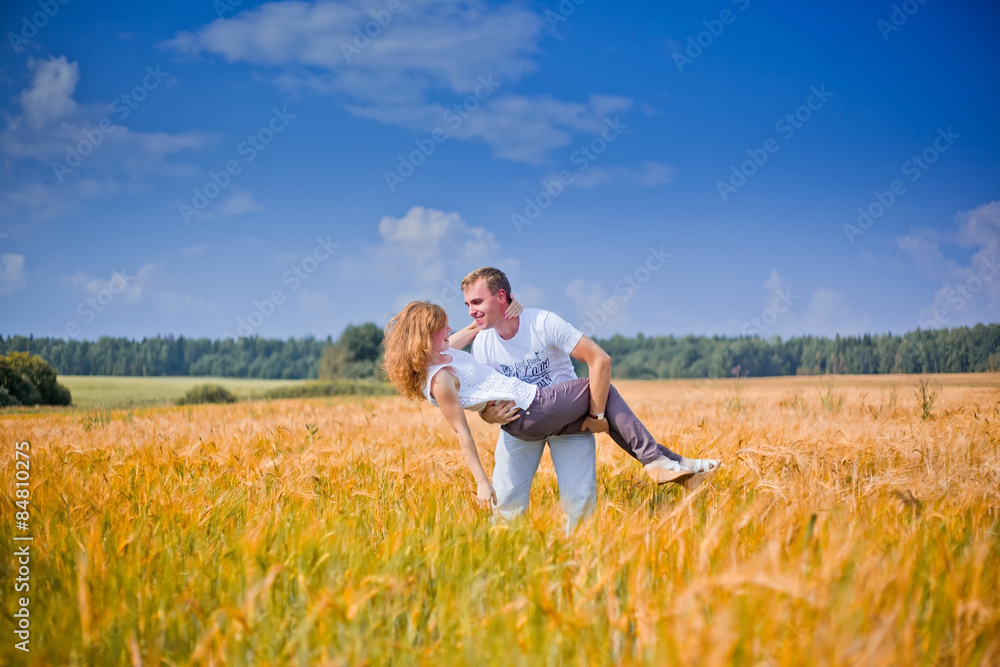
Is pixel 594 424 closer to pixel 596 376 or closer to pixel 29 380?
pixel 596 376

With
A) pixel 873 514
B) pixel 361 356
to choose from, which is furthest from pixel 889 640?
pixel 361 356

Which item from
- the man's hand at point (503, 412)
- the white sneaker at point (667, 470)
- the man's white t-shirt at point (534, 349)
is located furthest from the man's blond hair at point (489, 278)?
the white sneaker at point (667, 470)

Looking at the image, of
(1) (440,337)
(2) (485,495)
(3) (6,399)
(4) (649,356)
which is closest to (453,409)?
(1) (440,337)

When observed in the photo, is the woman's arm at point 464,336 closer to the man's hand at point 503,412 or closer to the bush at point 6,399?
the man's hand at point 503,412

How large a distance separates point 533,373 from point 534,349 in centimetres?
21

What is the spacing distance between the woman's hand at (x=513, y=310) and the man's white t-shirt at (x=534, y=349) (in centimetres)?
9

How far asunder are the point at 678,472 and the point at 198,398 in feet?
69.5

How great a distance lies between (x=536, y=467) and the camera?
415 centimetres

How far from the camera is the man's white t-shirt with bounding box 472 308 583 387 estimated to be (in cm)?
405

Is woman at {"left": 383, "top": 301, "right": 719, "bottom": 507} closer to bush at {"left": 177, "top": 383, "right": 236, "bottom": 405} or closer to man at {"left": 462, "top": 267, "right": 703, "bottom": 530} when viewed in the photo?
man at {"left": 462, "top": 267, "right": 703, "bottom": 530}

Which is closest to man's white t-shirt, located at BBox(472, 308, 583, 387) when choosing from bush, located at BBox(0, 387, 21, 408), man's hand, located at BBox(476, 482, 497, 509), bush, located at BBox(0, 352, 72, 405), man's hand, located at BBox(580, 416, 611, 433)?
man's hand, located at BBox(580, 416, 611, 433)

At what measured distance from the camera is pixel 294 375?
5928 centimetres

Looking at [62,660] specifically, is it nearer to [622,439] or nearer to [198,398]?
[622,439]

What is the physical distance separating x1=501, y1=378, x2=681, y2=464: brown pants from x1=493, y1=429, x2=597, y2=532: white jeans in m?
0.14
